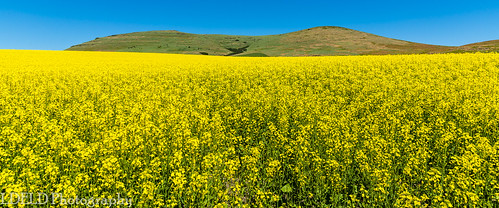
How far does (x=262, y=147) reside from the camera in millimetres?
6973

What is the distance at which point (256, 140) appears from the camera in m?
8.70

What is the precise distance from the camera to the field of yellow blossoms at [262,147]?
4852 mm

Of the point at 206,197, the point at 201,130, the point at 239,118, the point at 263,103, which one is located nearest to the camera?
the point at 206,197

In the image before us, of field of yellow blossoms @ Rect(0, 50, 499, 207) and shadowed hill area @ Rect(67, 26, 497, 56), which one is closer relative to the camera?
field of yellow blossoms @ Rect(0, 50, 499, 207)

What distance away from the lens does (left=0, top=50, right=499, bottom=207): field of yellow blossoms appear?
4.85m

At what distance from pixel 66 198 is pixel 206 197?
2.58 meters

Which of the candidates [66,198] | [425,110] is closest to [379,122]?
[425,110]

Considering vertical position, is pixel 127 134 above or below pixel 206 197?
above

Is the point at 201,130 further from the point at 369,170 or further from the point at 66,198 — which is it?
the point at 369,170

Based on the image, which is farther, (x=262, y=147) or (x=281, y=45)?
(x=281, y=45)

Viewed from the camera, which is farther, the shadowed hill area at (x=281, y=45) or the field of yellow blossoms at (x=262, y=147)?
the shadowed hill area at (x=281, y=45)

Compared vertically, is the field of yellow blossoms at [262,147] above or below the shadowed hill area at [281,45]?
below

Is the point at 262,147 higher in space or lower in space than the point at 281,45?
lower

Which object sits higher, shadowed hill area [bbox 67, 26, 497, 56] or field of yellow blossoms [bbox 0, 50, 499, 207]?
shadowed hill area [bbox 67, 26, 497, 56]
